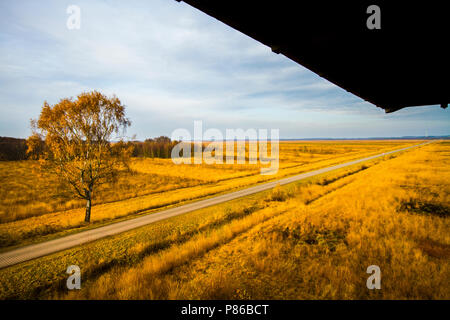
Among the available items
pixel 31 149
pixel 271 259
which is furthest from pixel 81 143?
pixel 271 259

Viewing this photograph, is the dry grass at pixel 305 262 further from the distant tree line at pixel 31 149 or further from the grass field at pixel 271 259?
the distant tree line at pixel 31 149

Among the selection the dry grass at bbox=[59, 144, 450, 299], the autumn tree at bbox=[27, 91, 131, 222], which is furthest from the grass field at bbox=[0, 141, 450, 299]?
the autumn tree at bbox=[27, 91, 131, 222]

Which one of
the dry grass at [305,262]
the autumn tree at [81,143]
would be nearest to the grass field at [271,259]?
the dry grass at [305,262]

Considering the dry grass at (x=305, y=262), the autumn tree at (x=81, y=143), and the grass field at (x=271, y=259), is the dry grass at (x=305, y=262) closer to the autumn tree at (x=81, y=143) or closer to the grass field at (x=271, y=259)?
the grass field at (x=271, y=259)

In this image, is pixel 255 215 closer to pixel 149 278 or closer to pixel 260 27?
pixel 149 278

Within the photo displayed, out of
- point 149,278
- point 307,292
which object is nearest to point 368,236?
point 307,292

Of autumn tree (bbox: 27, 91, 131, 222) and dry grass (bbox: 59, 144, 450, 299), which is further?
autumn tree (bbox: 27, 91, 131, 222)

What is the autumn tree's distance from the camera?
13.2 m

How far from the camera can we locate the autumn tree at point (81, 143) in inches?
520

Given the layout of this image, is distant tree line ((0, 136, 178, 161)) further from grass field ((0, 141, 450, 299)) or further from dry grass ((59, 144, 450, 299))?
dry grass ((59, 144, 450, 299))

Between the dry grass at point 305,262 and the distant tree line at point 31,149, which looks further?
the distant tree line at point 31,149

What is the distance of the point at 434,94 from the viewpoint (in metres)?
5.73

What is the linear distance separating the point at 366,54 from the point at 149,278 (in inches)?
317

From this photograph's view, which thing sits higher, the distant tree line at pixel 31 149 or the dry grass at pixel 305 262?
the distant tree line at pixel 31 149
